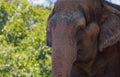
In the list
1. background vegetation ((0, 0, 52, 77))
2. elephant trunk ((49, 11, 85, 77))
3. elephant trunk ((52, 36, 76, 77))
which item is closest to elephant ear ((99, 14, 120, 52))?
elephant trunk ((49, 11, 85, 77))

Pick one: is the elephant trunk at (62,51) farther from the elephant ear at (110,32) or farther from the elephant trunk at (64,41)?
the elephant ear at (110,32)

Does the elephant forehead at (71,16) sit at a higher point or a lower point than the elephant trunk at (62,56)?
higher

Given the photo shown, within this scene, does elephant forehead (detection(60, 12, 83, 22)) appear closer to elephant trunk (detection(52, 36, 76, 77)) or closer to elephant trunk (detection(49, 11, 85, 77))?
elephant trunk (detection(49, 11, 85, 77))

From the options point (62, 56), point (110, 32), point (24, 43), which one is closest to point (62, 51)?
point (62, 56)

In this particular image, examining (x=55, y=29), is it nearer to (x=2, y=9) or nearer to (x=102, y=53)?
(x=102, y=53)

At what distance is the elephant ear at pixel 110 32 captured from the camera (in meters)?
2.85

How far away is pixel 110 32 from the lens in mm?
2877

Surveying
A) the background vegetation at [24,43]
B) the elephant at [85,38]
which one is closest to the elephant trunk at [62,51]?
the elephant at [85,38]

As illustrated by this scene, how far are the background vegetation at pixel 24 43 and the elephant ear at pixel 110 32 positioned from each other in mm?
3354

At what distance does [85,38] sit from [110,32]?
18 cm

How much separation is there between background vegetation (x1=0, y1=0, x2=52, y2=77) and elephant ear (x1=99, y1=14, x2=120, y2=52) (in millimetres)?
3354

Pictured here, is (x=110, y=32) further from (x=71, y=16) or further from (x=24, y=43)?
(x=24, y=43)

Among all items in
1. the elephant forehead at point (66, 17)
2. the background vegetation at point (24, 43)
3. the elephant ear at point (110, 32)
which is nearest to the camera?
the elephant forehead at point (66, 17)

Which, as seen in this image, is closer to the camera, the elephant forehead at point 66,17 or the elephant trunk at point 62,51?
the elephant trunk at point 62,51
